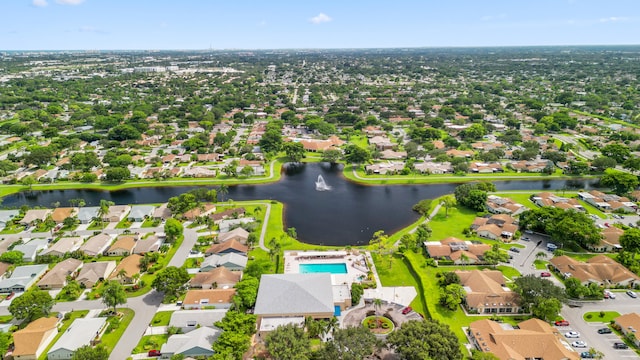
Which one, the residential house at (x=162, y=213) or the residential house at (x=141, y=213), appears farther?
the residential house at (x=162, y=213)

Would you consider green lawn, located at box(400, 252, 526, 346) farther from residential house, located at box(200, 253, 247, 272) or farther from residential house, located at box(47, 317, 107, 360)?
residential house, located at box(47, 317, 107, 360)

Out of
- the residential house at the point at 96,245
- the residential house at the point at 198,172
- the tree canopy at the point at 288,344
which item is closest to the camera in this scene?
the tree canopy at the point at 288,344

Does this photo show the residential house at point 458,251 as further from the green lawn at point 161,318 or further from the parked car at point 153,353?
the parked car at point 153,353

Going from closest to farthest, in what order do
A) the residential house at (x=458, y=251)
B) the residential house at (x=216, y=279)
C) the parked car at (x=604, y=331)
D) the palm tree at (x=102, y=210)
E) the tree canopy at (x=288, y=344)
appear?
the tree canopy at (x=288, y=344)
the parked car at (x=604, y=331)
the residential house at (x=216, y=279)
the residential house at (x=458, y=251)
the palm tree at (x=102, y=210)

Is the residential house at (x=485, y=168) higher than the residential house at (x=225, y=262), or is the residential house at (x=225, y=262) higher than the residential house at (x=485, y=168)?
the residential house at (x=485, y=168)

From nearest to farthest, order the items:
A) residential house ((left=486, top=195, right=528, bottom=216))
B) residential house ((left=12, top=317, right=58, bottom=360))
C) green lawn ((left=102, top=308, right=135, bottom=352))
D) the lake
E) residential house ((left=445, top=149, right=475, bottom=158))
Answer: residential house ((left=12, top=317, right=58, bottom=360)) < green lawn ((left=102, top=308, right=135, bottom=352)) < the lake < residential house ((left=486, top=195, right=528, bottom=216)) < residential house ((left=445, top=149, right=475, bottom=158))

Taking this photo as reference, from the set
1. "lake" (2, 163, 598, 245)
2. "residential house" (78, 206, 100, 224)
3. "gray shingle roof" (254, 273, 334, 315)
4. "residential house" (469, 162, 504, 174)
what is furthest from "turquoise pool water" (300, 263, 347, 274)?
"residential house" (469, 162, 504, 174)

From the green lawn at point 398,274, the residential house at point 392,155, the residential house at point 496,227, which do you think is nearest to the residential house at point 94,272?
the green lawn at point 398,274
